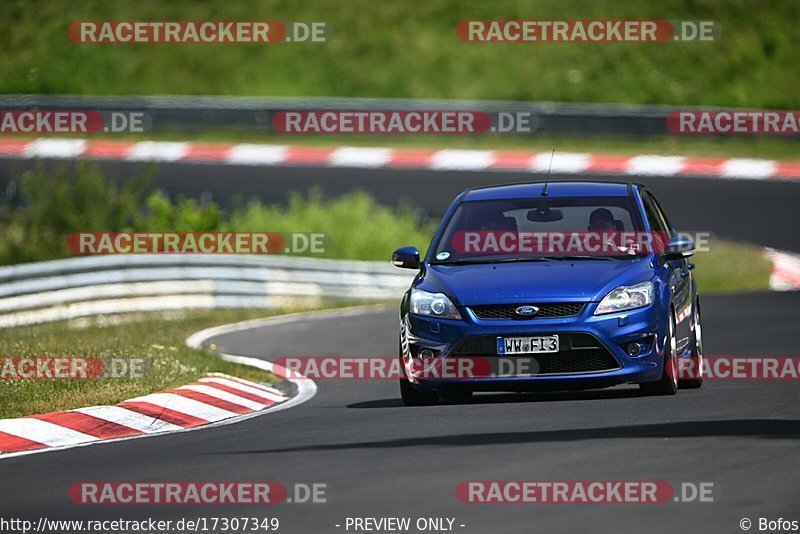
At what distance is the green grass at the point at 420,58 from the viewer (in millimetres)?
40312

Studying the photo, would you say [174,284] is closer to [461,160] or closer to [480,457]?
[461,160]

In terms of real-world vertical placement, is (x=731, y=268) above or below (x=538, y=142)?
below

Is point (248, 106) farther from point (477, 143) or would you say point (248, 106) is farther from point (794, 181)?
point (794, 181)

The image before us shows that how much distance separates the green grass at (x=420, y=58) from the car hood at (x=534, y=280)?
27.7 meters

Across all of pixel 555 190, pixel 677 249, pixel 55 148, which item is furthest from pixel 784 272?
pixel 55 148

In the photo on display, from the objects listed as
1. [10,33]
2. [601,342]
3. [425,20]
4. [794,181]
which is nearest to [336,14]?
[425,20]

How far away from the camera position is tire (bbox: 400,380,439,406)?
12.3m

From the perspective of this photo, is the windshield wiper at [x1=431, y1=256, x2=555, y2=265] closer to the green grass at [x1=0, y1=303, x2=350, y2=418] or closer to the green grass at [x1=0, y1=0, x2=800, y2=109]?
the green grass at [x1=0, y1=303, x2=350, y2=418]

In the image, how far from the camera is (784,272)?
82.4ft

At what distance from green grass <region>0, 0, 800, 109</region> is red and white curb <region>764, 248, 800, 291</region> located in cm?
1395

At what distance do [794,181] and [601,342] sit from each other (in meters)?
20.4

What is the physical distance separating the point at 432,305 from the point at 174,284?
1217cm

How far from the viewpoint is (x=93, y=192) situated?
2623 cm

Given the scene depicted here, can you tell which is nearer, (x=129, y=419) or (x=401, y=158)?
(x=129, y=419)
